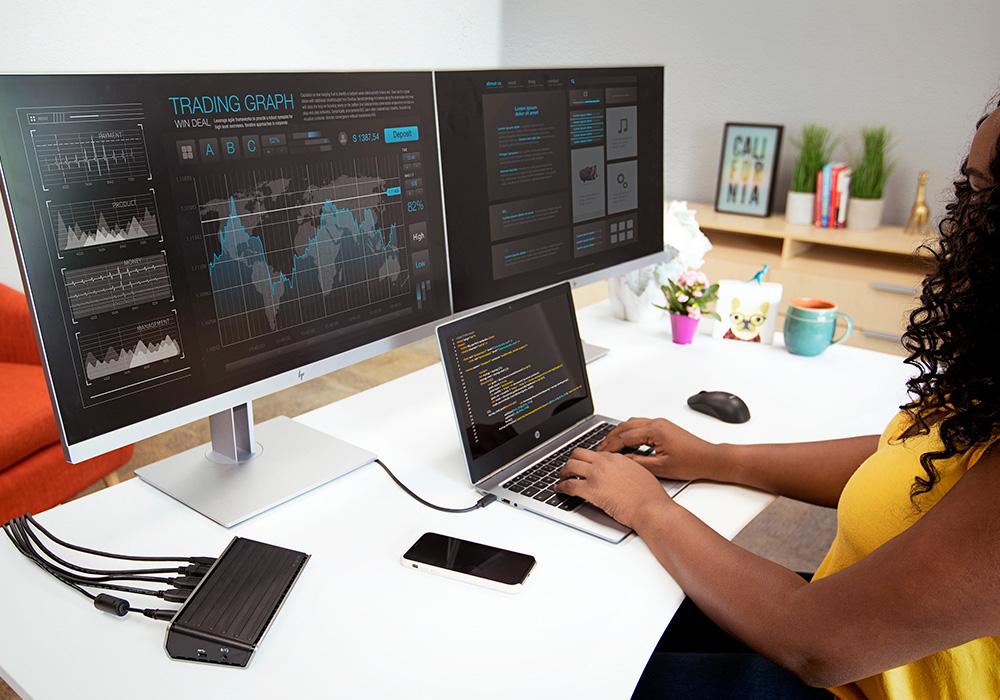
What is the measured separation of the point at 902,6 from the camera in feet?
10.3

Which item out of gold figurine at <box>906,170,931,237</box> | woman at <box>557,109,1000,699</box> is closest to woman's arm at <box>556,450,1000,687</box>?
woman at <box>557,109,1000,699</box>

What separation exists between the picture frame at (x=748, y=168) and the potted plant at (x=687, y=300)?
6.74 ft

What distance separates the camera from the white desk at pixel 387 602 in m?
0.79

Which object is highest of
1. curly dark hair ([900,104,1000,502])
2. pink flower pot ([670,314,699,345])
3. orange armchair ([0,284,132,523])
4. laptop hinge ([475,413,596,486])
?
curly dark hair ([900,104,1000,502])

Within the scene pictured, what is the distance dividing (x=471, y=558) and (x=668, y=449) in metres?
0.37

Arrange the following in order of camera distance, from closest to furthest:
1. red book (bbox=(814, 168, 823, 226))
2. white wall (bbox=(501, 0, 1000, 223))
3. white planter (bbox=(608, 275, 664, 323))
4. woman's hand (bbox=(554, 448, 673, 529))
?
woman's hand (bbox=(554, 448, 673, 529)), white planter (bbox=(608, 275, 664, 323)), white wall (bbox=(501, 0, 1000, 223)), red book (bbox=(814, 168, 823, 226))

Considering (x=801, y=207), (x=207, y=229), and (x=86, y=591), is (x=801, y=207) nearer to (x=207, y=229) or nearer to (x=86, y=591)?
(x=207, y=229)

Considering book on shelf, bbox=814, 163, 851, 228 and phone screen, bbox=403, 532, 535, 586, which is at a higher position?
book on shelf, bbox=814, 163, 851, 228

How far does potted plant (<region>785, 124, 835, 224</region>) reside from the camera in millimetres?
3355

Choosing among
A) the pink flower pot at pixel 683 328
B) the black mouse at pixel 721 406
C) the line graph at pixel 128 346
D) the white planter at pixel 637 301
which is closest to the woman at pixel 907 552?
the black mouse at pixel 721 406

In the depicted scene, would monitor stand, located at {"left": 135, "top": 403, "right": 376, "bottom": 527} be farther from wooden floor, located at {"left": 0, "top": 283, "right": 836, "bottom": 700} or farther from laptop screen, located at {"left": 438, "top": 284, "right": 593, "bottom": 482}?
wooden floor, located at {"left": 0, "top": 283, "right": 836, "bottom": 700}

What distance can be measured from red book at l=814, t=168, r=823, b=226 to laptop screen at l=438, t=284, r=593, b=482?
2.41 meters

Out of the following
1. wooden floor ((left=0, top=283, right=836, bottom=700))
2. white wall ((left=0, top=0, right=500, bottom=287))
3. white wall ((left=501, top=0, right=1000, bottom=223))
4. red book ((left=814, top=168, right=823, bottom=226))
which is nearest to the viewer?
wooden floor ((left=0, top=283, right=836, bottom=700))

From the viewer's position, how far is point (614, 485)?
1.07 m
